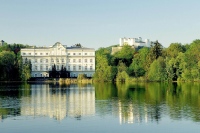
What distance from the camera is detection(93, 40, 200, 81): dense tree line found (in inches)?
2985

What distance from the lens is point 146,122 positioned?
2231 centimetres

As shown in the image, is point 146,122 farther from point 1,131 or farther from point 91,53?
point 91,53

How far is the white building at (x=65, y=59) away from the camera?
327 feet

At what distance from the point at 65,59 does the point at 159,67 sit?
1196 inches

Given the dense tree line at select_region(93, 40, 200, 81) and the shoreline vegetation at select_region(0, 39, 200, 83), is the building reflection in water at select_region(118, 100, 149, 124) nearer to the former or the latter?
the dense tree line at select_region(93, 40, 200, 81)

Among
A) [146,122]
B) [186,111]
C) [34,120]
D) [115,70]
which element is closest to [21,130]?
[34,120]

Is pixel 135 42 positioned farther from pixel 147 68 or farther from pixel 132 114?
pixel 132 114

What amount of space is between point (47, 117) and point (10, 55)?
64.2m

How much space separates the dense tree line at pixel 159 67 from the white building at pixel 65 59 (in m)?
10.2

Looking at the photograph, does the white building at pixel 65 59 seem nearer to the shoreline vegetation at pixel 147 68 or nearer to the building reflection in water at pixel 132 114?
the shoreline vegetation at pixel 147 68

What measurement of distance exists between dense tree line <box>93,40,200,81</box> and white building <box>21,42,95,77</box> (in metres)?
10.2

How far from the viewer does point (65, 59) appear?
329 ft

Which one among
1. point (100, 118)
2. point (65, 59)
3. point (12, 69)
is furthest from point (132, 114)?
point (65, 59)

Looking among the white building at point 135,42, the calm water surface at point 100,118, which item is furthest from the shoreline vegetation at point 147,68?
the white building at point 135,42
